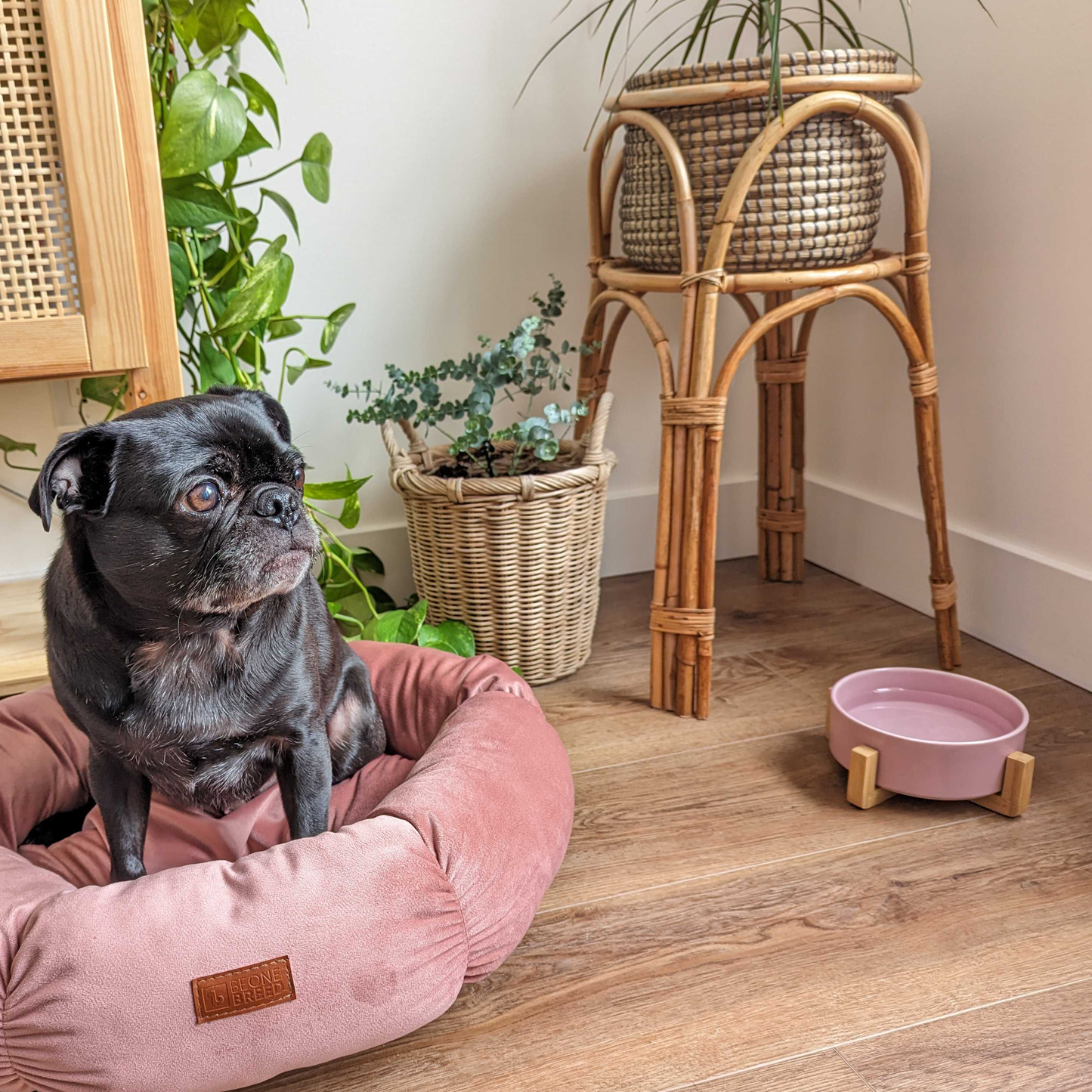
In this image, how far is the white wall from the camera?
168 cm

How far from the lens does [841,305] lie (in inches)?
85.6

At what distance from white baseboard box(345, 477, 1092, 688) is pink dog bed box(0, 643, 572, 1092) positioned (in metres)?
0.98

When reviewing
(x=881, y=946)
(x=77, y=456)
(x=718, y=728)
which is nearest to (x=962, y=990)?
(x=881, y=946)

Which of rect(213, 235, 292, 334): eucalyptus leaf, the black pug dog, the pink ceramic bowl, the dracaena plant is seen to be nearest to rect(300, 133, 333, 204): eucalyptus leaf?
rect(213, 235, 292, 334): eucalyptus leaf

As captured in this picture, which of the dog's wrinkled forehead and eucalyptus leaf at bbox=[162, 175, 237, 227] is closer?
the dog's wrinkled forehead

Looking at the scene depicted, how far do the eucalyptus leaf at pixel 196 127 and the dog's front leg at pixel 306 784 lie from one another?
0.77 metres

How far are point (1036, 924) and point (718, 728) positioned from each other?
568 millimetres

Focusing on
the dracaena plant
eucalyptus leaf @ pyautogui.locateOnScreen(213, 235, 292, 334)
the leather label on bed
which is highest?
the dracaena plant

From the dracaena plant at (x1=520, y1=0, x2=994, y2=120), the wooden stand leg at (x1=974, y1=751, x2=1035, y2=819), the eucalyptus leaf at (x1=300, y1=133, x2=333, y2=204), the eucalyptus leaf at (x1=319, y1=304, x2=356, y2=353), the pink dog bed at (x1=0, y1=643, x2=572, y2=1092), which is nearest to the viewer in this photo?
the pink dog bed at (x1=0, y1=643, x2=572, y2=1092)

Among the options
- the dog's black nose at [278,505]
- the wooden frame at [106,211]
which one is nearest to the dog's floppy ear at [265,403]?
the dog's black nose at [278,505]

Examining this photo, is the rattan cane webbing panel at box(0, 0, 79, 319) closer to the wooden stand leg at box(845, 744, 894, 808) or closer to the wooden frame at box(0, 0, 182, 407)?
the wooden frame at box(0, 0, 182, 407)

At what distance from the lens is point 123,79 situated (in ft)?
4.09

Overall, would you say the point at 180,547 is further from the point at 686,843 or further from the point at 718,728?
the point at 718,728

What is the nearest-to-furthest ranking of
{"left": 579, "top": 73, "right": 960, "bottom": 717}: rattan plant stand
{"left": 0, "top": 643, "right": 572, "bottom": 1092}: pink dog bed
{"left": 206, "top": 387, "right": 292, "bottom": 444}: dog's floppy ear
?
{"left": 0, "top": 643, "right": 572, "bottom": 1092}: pink dog bed < {"left": 206, "top": 387, "right": 292, "bottom": 444}: dog's floppy ear < {"left": 579, "top": 73, "right": 960, "bottom": 717}: rattan plant stand
